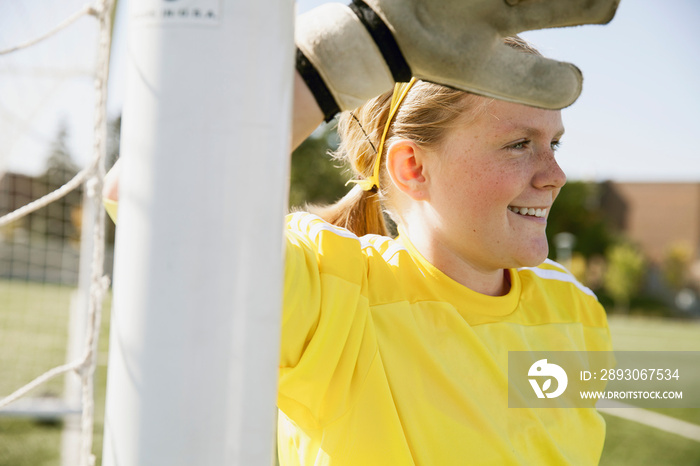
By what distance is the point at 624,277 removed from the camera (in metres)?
25.0

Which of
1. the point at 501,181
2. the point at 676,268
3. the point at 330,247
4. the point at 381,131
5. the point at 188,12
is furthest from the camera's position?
the point at 676,268

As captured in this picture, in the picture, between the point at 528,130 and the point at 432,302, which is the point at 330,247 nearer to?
the point at 432,302

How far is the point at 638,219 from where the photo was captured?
3141 cm

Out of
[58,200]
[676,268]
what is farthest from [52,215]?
[676,268]

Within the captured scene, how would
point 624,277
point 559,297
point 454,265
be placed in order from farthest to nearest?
point 624,277, point 559,297, point 454,265

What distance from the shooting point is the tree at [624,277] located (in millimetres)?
25047

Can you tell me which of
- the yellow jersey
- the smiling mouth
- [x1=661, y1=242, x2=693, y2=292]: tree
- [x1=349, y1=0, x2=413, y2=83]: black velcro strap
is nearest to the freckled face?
the smiling mouth

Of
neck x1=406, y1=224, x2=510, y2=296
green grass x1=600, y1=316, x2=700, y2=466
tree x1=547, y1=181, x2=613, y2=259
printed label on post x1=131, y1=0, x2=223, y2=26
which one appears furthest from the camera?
tree x1=547, y1=181, x2=613, y2=259

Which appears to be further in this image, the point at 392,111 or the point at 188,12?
the point at 392,111

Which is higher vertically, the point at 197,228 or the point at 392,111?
the point at 392,111

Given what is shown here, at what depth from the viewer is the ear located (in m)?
1.36

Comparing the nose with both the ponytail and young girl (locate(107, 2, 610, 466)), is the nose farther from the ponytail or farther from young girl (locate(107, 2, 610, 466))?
the ponytail
